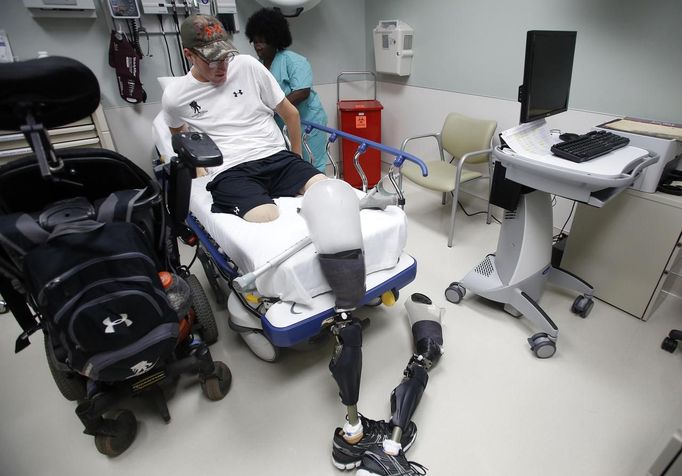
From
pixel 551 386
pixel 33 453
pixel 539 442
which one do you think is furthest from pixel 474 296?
pixel 33 453

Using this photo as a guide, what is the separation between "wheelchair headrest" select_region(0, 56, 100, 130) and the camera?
2.60 feet

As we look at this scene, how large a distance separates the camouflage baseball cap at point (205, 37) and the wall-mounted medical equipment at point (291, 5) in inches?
53.3

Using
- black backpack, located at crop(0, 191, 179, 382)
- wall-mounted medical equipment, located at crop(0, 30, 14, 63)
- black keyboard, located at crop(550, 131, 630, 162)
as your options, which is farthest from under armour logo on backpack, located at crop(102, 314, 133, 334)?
wall-mounted medical equipment, located at crop(0, 30, 14, 63)

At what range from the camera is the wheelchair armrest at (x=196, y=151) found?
1236 millimetres

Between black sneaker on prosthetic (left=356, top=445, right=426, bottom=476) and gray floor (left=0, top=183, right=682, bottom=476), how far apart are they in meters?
0.12

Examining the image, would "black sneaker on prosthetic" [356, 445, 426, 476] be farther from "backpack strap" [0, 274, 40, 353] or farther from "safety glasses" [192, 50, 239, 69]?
"safety glasses" [192, 50, 239, 69]

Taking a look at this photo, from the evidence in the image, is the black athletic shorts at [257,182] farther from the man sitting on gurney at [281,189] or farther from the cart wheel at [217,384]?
the cart wheel at [217,384]

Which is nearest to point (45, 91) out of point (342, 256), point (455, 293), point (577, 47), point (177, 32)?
point (342, 256)

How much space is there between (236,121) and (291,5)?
58.9 inches

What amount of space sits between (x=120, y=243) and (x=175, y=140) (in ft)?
1.48

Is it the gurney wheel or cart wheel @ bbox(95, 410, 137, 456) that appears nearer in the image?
cart wheel @ bbox(95, 410, 137, 456)

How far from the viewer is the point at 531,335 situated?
1758 millimetres

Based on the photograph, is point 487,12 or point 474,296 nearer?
point 474,296

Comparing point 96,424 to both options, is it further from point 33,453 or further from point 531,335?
point 531,335
